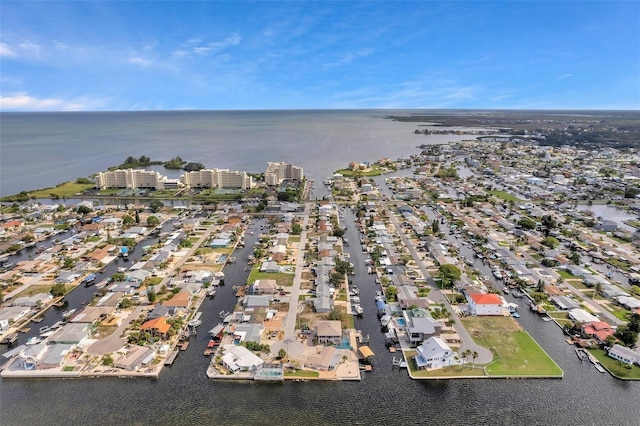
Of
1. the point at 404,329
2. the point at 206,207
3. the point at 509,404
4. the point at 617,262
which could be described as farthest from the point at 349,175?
the point at 509,404

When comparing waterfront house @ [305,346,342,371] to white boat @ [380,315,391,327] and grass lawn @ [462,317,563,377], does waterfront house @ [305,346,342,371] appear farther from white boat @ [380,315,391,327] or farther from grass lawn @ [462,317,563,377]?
grass lawn @ [462,317,563,377]

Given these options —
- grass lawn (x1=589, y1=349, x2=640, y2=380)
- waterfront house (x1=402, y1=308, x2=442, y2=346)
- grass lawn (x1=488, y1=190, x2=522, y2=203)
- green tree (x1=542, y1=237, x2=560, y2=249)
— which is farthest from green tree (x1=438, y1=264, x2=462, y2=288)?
grass lawn (x1=488, y1=190, x2=522, y2=203)

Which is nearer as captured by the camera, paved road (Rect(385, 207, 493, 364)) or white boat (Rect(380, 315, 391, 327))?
paved road (Rect(385, 207, 493, 364))

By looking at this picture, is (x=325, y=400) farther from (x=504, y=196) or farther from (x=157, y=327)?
(x=504, y=196)

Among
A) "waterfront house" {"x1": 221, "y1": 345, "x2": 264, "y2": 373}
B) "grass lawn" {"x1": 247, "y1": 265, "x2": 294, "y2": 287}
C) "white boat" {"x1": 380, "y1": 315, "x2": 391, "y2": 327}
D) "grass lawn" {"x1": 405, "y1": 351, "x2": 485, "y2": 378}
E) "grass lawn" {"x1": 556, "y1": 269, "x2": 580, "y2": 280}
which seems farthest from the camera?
"grass lawn" {"x1": 556, "y1": 269, "x2": 580, "y2": 280}

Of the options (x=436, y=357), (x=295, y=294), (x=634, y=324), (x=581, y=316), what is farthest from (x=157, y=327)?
(x=634, y=324)

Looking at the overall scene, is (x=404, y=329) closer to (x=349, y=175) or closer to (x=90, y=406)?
(x=90, y=406)
